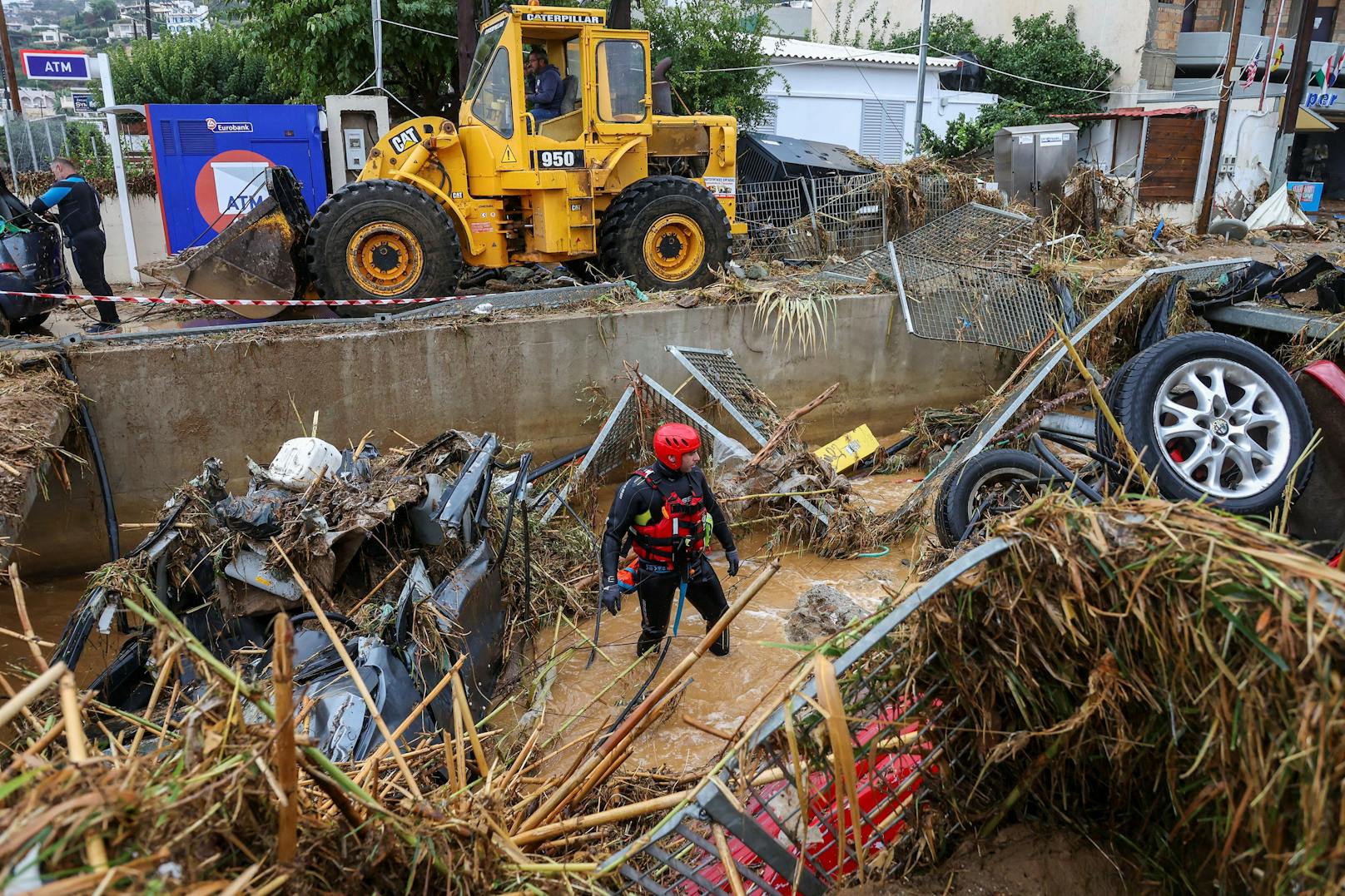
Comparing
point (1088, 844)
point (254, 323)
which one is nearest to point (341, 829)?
point (1088, 844)

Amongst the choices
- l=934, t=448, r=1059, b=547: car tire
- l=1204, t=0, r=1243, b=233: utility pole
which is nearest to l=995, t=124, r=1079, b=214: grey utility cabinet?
l=1204, t=0, r=1243, b=233: utility pole

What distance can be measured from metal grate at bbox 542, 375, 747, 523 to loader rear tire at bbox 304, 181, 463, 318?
2305mm

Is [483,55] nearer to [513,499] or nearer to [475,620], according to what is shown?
[513,499]

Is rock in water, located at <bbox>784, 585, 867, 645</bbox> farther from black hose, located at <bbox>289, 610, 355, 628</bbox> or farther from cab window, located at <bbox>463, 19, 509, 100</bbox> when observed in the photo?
cab window, located at <bbox>463, 19, 509, 100</bbox>

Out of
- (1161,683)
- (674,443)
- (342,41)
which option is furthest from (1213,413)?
(342,41)

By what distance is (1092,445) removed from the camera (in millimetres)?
6270

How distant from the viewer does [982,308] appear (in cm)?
877

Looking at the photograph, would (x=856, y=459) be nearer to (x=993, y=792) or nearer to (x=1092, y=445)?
(x=1092, y=445)

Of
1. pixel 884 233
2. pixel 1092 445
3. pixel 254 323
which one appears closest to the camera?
pixel 1092 445

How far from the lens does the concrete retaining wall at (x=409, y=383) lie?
7.36 m

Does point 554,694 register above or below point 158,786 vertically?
below

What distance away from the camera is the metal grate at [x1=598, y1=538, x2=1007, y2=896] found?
222 cm

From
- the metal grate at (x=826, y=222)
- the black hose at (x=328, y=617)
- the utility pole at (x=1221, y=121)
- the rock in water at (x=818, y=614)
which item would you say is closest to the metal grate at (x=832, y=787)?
the black hose at (x=328, y=617)

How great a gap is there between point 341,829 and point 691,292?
7485mm
